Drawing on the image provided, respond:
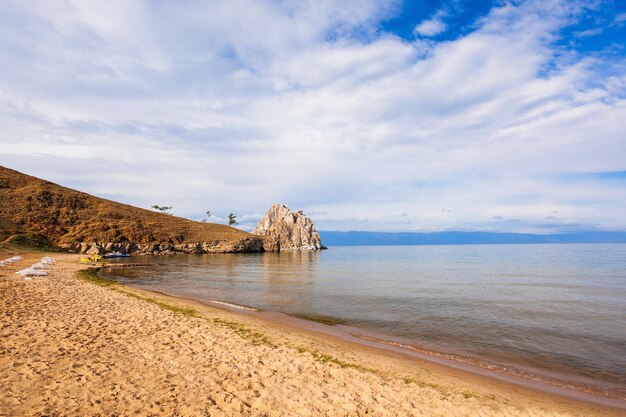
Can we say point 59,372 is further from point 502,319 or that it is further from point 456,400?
point 502,319

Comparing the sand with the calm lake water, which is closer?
the sand

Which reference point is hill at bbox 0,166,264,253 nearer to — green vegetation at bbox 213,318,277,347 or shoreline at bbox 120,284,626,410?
green vegetation at bbox 213,318,277,347

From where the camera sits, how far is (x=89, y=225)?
112312mm

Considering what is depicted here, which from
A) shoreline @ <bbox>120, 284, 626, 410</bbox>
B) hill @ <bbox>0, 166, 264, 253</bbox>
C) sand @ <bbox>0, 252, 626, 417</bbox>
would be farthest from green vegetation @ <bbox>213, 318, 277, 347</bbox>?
hill @ <bbox>0, 166, 264, 253</bbox>

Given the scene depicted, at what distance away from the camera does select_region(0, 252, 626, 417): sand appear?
361 inches

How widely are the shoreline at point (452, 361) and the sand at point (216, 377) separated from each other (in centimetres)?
59

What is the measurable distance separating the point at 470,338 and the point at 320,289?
2081 centimetres

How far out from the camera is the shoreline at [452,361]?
39.7 ft

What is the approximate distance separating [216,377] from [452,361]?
10.7 metres

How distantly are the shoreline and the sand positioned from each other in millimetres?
593

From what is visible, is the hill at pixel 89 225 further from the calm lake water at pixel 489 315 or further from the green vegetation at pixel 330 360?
the green vegetation at pixel 330 360

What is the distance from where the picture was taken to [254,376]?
37.9 feet

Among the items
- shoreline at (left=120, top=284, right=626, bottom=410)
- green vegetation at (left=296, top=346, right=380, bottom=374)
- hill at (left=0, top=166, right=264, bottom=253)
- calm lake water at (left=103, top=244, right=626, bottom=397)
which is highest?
hill at (left=0, top=166, right=264, bottom=253)

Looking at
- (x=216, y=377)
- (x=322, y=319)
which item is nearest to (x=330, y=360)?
Result: (x=216, y=377)
